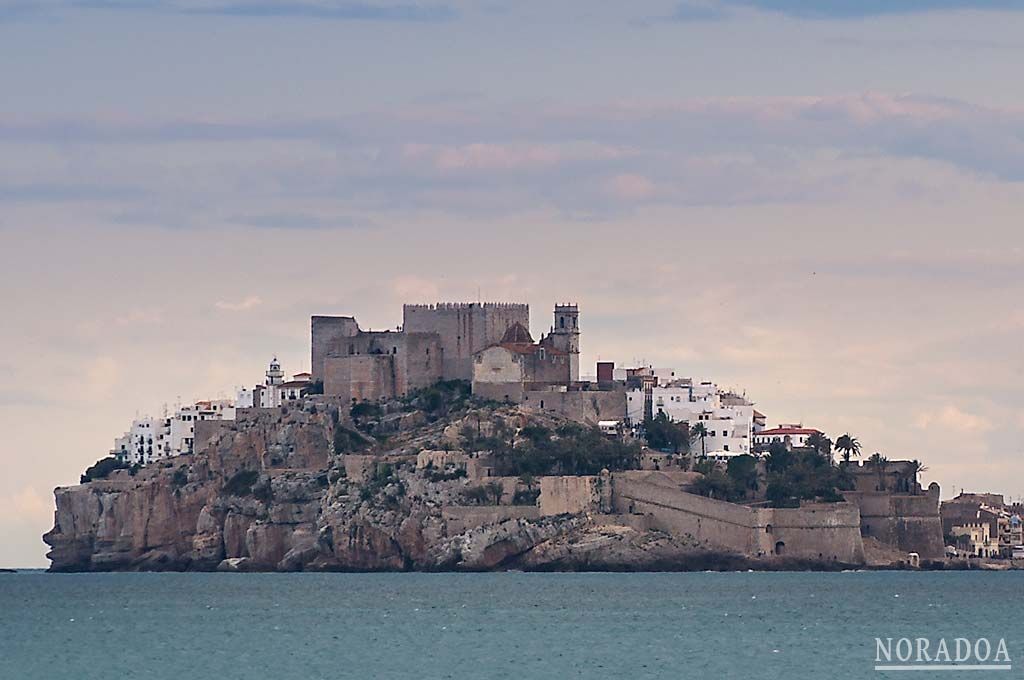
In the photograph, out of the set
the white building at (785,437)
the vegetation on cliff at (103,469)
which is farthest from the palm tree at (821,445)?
the vegetation on cliff at (103,469)

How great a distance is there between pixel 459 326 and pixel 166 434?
21.2 meters

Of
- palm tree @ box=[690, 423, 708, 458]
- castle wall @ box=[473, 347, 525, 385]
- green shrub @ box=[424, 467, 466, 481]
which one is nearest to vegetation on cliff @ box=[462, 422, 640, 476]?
green shrub @ box=[424, 467, 466, 481]

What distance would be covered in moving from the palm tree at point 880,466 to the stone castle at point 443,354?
12.0 meters

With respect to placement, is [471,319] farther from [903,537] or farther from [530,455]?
[903,537]

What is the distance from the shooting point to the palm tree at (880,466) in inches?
3775

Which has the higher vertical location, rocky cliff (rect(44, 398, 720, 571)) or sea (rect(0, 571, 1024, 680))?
rocky cliff (rect(44, 398, 720, 571))

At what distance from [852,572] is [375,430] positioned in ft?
63.2

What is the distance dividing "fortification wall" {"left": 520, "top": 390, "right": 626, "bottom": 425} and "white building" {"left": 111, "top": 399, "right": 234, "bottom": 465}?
62.6 feet

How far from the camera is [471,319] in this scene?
99438 mm

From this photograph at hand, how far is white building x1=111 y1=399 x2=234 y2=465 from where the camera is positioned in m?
113

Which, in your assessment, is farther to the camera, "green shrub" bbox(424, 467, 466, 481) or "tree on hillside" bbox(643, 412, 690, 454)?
"tree on hillside" bbox(643, 412, 690, 454)

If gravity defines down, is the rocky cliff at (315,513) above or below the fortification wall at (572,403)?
below

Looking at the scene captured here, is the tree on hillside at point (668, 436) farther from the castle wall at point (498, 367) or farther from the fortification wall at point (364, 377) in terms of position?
the fortification wall at point (364, 377)

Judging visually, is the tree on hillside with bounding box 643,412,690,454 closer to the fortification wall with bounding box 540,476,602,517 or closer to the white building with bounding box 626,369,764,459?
the white building with bounding box 626,369,764,459
